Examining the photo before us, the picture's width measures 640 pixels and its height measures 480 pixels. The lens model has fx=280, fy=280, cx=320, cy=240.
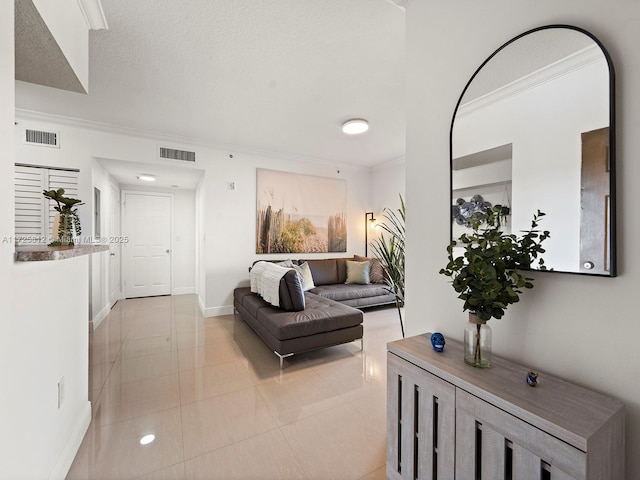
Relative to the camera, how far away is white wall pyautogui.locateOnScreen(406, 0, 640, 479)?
0.86 m

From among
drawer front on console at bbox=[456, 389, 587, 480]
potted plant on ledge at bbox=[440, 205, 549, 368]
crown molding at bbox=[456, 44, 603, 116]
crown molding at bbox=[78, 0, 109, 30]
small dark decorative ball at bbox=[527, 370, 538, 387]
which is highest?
crown molding at bbox=[78, 0, 109, 30]

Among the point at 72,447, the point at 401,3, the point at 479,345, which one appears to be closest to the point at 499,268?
the point at 479,345

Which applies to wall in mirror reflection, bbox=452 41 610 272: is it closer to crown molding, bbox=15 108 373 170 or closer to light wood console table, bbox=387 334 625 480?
light wood console table, bbox=387 334 625 480

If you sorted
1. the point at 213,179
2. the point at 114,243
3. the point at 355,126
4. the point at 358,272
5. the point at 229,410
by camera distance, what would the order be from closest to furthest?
1. the point at 229,410
2. the point at 355,126
3. the point at 213,179
4. the point at 358,272
5. the point at 114,243

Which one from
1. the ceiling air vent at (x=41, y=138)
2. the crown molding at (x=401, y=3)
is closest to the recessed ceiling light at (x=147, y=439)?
the crown molding at (x=401, y=3)

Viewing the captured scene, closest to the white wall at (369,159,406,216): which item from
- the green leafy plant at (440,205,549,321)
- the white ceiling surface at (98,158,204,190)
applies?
the white ceiling surface at (98,158,204,190)

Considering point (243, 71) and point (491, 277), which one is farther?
point (243, 71)

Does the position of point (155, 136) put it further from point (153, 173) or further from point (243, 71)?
point (243, 71)

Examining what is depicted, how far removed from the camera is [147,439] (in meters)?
1.70

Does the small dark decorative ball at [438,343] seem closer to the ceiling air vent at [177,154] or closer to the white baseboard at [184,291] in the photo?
the ceiling air vent at [177,154]

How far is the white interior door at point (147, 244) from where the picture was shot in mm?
5445

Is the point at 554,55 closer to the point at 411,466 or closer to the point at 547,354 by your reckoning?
the point at 547,354

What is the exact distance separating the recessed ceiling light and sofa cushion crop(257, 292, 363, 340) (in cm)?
111

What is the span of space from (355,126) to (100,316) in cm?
433
